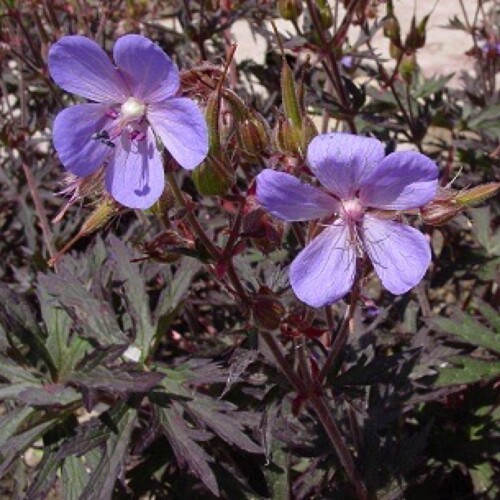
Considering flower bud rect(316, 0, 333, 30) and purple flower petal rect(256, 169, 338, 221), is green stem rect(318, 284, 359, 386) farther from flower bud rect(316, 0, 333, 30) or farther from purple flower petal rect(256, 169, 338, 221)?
flower bud rect(316, 0, 333, 30)

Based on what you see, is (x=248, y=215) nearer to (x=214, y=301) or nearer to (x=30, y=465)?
(x=214, y=301)

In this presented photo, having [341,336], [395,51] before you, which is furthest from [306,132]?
[395,51]

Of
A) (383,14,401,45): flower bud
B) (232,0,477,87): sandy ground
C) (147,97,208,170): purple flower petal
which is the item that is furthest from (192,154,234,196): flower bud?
(232,0,477,87): sandy ground

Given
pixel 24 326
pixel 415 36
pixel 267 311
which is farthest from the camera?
pixel 415 36

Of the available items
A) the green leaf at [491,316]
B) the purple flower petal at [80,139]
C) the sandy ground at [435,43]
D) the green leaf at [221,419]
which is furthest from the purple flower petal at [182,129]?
the sandy ground at [435,43]

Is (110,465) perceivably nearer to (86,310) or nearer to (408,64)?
(86,310)

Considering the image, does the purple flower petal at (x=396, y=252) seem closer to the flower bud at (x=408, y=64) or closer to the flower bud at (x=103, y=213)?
the flower bud at (x=103, y=213)
